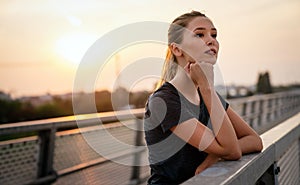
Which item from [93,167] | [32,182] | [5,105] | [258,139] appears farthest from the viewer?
[5,105]

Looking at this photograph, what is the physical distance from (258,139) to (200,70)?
418 mm

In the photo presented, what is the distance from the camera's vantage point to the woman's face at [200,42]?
1.86 metres

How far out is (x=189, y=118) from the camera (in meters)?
1.71

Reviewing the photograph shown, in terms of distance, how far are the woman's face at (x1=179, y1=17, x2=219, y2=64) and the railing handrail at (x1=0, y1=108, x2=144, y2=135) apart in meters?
1.98

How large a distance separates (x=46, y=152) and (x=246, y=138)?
2513 millimetres

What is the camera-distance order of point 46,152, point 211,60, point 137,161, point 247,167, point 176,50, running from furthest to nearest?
1. point 137,161
2. point 46,152
3. point 176,50
4. point 211,60
5. point 247,167

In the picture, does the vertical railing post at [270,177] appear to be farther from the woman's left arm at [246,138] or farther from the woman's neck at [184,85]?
the woman's neck at [184,85]

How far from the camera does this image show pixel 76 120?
14.3 ft

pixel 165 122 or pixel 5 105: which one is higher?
pixel 165 122

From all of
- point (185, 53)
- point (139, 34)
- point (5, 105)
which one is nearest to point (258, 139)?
point (185, 53)

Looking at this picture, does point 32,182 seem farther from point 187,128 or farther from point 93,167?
point 187,128

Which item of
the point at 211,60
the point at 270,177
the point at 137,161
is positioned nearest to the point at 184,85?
the point at 211,60

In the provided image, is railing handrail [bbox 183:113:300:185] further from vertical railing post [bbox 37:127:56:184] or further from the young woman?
vertical railing post [bbox 37:127:56:184]

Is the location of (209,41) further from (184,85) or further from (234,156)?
(234,156)
